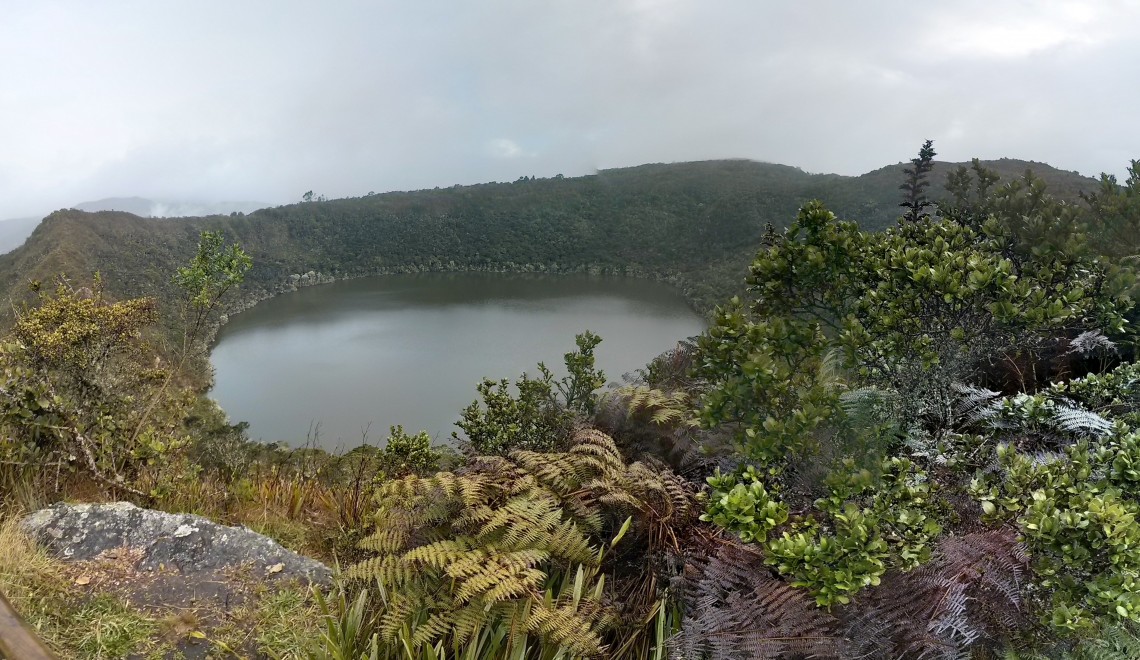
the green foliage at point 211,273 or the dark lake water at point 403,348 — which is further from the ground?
the green foliage at point 211,273

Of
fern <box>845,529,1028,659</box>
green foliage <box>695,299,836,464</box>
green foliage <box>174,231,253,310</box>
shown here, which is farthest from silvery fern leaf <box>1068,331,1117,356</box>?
green foliage <box>174,231,253,310</box>

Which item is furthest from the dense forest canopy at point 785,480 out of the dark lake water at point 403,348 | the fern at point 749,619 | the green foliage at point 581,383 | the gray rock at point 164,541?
the dark lake water at point 403,348

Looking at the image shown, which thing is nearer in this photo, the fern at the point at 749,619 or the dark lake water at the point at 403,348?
the fern at the point at 749,619

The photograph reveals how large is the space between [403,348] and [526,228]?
144 ft

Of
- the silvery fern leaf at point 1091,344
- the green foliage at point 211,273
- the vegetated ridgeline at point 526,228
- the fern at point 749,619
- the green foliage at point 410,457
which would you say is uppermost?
the vegetated ridgeline at point 526,228

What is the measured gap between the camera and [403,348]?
24.2 metres

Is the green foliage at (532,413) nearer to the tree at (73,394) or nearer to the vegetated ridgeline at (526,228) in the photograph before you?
the tree at (73,394)

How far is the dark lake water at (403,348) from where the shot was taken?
16406mm

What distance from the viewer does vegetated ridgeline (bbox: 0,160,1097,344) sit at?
3906 centimetres

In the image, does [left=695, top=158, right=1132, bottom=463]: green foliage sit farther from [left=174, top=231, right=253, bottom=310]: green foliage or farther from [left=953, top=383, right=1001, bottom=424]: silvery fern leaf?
[left=174, top=231, right=253, bottom=310]: green foliage

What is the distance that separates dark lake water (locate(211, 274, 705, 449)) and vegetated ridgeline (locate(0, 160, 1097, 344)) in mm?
6633

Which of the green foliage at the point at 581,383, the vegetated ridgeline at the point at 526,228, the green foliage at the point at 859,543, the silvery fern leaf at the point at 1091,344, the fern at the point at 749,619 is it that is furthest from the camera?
the vegetated ridgeline at the point at 526,228

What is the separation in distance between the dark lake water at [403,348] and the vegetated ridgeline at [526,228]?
21.8 feet

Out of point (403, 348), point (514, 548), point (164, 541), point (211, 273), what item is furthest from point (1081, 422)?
point (403, 348)
